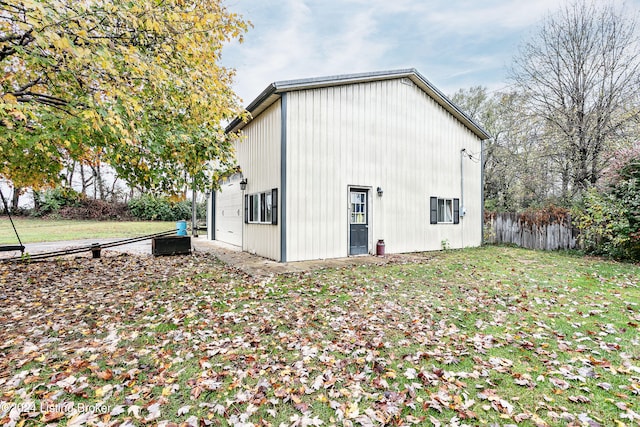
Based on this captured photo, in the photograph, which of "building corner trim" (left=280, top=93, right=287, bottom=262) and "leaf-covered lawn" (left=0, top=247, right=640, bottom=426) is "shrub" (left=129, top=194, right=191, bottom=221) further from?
"leaf-covered lawn" (left=0, top=247, right=640, bottom=426)

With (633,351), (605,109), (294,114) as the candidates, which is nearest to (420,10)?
(294,114)

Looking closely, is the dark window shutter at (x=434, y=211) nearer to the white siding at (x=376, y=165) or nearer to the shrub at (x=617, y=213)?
the white siding at (x=376, y=165)

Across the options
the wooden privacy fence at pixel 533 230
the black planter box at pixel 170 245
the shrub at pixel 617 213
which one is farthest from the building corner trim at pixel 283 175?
the shrub at pixel 617 213

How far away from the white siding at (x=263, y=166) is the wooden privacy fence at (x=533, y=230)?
9.92 metres

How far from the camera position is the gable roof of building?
8.30 m

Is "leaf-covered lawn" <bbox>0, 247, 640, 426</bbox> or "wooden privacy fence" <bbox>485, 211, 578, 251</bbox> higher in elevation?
"wooden privacy fence" <bbox>485, 211, 578, 251</bbox>

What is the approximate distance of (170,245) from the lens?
1012cm

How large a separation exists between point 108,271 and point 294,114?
6.39 meters

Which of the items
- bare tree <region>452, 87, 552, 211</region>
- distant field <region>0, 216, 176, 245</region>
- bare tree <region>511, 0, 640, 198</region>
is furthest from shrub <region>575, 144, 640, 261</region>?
distant field <region>0, 216, 176, 245</region>

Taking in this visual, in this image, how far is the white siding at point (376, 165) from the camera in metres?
8.70

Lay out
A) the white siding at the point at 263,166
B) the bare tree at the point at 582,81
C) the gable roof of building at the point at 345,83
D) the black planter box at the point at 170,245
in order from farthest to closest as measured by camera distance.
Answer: the bare tree at the point at 582,81
the black planter box at the point at 170,245
the white siding at the point at 263,166
the gable roof of building at the point at 345,83

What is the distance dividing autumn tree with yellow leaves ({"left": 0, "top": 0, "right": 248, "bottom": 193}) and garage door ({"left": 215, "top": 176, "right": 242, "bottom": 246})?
5091mm

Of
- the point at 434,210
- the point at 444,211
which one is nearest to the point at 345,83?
the point at 434,210

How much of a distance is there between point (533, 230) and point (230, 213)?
502 inches
